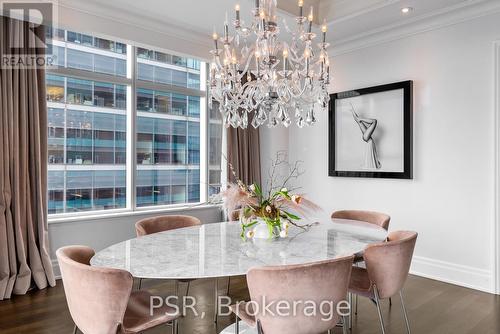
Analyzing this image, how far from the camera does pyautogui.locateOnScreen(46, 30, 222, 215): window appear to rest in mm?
4102

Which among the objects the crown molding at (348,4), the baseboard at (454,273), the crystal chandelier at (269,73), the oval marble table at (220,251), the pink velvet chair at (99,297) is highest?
the crown molding at (348,4)

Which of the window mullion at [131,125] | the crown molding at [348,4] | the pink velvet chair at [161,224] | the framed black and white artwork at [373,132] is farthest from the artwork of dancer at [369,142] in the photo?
the window mullion at [131,125]

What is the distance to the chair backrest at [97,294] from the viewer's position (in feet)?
5.50

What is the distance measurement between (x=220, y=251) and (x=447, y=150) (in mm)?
2849

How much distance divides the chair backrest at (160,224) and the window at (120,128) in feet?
5.02

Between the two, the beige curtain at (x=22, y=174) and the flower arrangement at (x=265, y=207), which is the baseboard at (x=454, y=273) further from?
the beige curtain at (x=22, y=174)

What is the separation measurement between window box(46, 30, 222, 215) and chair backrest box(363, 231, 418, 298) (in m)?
3.22

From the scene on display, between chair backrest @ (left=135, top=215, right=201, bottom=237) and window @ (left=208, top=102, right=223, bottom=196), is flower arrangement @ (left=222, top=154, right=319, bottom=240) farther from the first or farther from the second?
window @ (left=208, top=102, right=223, bottom=196)

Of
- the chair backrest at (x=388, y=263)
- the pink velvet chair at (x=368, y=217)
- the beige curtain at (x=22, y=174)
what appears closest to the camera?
the chair backrest at (x=388, y=263)

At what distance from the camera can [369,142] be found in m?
4.43

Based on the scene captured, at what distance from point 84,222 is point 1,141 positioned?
117cm

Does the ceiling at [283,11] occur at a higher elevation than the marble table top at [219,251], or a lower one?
higher

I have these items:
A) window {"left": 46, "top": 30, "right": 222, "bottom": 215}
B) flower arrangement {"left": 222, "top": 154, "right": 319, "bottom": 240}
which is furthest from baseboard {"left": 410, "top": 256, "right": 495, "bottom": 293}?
window {"left": 46, "top": 30, "right": 222, "bottom": 215}

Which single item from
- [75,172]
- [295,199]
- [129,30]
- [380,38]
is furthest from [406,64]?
[75,172]
